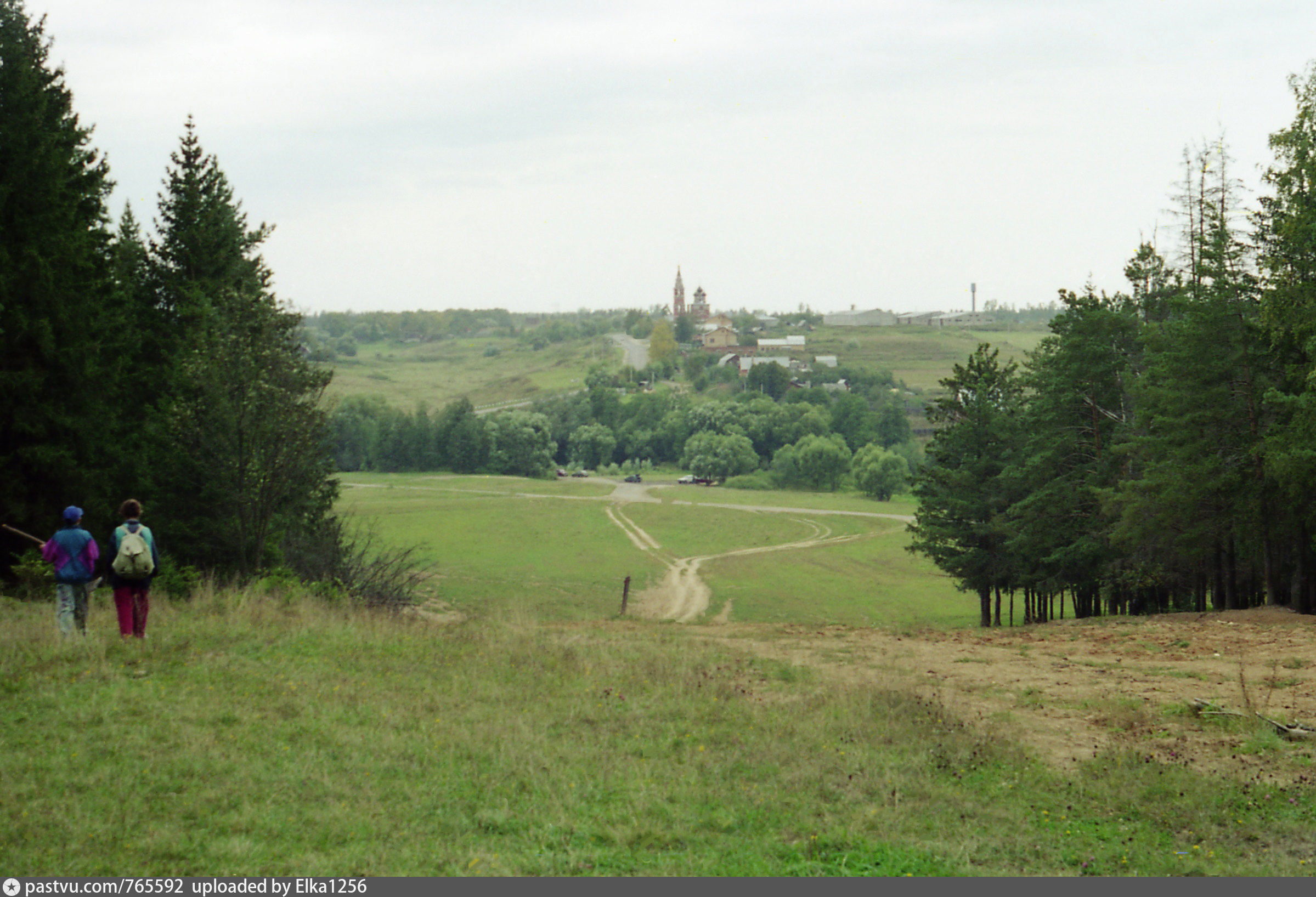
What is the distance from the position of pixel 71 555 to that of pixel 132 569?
0.76 meters

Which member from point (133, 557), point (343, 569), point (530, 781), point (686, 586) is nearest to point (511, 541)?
point (686, 586)

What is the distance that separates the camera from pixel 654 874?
20.9 ft

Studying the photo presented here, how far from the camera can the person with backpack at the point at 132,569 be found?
11.6m

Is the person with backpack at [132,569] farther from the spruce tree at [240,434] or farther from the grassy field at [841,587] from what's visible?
the grassy field at [841,587]

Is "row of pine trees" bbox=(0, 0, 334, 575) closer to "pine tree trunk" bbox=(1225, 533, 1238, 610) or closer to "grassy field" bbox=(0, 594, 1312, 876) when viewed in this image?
"grassy field" bbox=(0, 594, 1312, 876)

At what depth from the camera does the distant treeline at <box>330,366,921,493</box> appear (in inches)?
5059

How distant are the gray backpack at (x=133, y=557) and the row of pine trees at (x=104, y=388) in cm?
931

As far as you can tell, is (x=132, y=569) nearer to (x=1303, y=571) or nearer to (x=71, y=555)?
(x=71, y=555)

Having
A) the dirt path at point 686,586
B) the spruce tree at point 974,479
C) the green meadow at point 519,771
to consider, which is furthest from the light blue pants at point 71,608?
the spruce tree at point 974,479

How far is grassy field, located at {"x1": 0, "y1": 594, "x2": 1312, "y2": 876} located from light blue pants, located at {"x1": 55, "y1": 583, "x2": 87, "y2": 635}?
0.35 metres

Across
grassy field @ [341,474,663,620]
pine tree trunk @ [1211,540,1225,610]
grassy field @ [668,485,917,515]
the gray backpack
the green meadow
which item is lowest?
grassy field @ [668,485,917,515]

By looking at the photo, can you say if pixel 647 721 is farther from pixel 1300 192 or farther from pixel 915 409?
pixel 915 409

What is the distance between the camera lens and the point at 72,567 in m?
11.7

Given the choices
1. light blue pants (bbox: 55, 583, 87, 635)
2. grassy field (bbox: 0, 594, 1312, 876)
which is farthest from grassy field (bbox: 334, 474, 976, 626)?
grassy field (bbox: 0, 594, 1312, 876)
